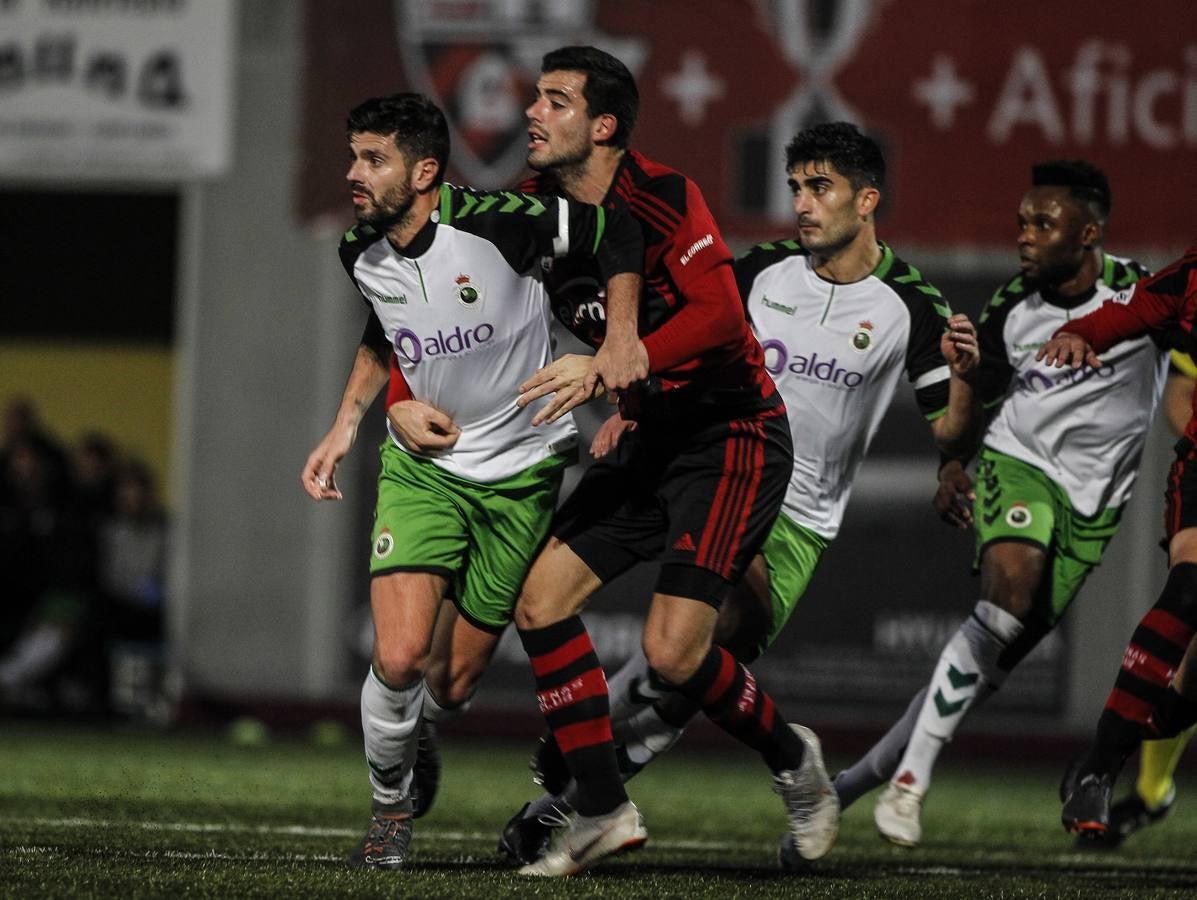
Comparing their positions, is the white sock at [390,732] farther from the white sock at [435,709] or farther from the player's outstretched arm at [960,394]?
the player's outstretched arm at [960,394]

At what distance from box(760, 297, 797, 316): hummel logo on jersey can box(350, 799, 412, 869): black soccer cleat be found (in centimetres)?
208

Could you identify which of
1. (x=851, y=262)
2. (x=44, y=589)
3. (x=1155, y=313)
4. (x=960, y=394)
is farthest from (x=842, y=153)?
(x=44, y=589)

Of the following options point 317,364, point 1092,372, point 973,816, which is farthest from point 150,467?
point 1092,372

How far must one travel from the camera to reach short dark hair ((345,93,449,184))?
5.27 m

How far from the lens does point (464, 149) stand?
38.5ft

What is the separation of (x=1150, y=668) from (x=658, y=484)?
1.59 metres

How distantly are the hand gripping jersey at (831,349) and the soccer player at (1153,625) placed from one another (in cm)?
43

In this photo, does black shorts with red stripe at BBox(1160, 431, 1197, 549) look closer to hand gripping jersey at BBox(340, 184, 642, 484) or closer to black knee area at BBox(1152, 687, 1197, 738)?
black knee area at BBox(1152, 687, 1197, 738)

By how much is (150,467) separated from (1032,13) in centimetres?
930

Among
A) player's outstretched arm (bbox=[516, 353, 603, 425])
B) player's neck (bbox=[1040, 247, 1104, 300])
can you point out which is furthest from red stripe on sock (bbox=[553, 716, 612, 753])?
player's neck (bbox=[1040, 247, 1104, 300])

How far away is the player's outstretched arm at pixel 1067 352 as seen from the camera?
5887 mm

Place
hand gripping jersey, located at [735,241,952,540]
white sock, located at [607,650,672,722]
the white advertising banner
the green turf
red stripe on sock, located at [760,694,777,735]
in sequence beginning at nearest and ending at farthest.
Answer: the green turf, red stripe on sock, located at [760,694,777,735], white sock, located at [607,650,672,722], hand gripping jersey, located at [735,241,952,540], the white advertising banner

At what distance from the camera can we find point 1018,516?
259 inches

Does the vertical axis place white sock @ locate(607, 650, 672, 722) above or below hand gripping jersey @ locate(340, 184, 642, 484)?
below
